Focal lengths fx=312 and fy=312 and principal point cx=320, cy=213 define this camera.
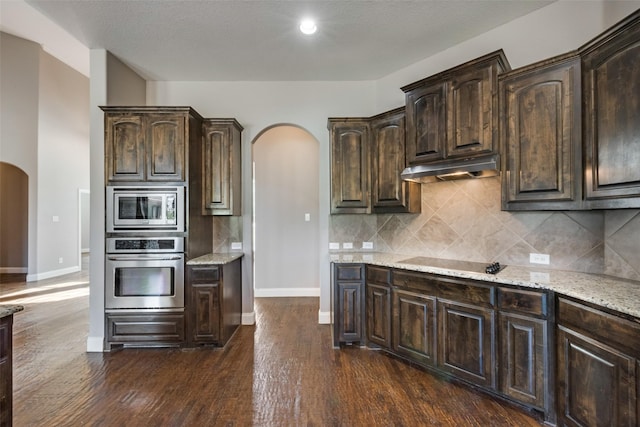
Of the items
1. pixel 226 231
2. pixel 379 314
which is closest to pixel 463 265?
pixel 379 314

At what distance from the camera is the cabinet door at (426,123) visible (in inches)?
108

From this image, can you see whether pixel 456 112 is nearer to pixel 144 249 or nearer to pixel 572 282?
pixel 572 282

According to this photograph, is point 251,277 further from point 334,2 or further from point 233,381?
point 334,2

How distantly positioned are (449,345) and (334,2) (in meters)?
2.96

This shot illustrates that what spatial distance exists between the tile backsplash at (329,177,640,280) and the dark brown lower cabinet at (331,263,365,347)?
0.77 meters

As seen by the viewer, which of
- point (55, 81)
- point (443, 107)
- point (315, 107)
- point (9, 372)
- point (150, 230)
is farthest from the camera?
point (55, 81)

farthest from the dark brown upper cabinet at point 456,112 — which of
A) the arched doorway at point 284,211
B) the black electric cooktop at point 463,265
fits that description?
the arched doorway at point 284,211

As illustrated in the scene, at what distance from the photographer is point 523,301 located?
2.12 m

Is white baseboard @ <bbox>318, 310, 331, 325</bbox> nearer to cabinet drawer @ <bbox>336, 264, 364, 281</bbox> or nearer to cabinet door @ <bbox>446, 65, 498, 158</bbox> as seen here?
cabinet drawer @ <bbox>336, 264, 364, 281</bbox>

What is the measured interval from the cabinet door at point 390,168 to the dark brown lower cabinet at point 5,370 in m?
3.05

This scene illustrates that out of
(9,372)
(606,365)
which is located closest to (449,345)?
(606,365)

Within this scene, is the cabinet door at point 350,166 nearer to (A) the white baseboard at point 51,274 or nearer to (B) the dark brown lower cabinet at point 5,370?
(B) the dark brown lower cabinet at point 5,370

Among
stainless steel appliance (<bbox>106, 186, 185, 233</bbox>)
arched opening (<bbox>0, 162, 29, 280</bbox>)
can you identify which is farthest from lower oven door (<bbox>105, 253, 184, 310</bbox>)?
arched opening (<bbox>0, 162, 29, 280</bbox>)

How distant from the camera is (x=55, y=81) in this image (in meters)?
6.98
